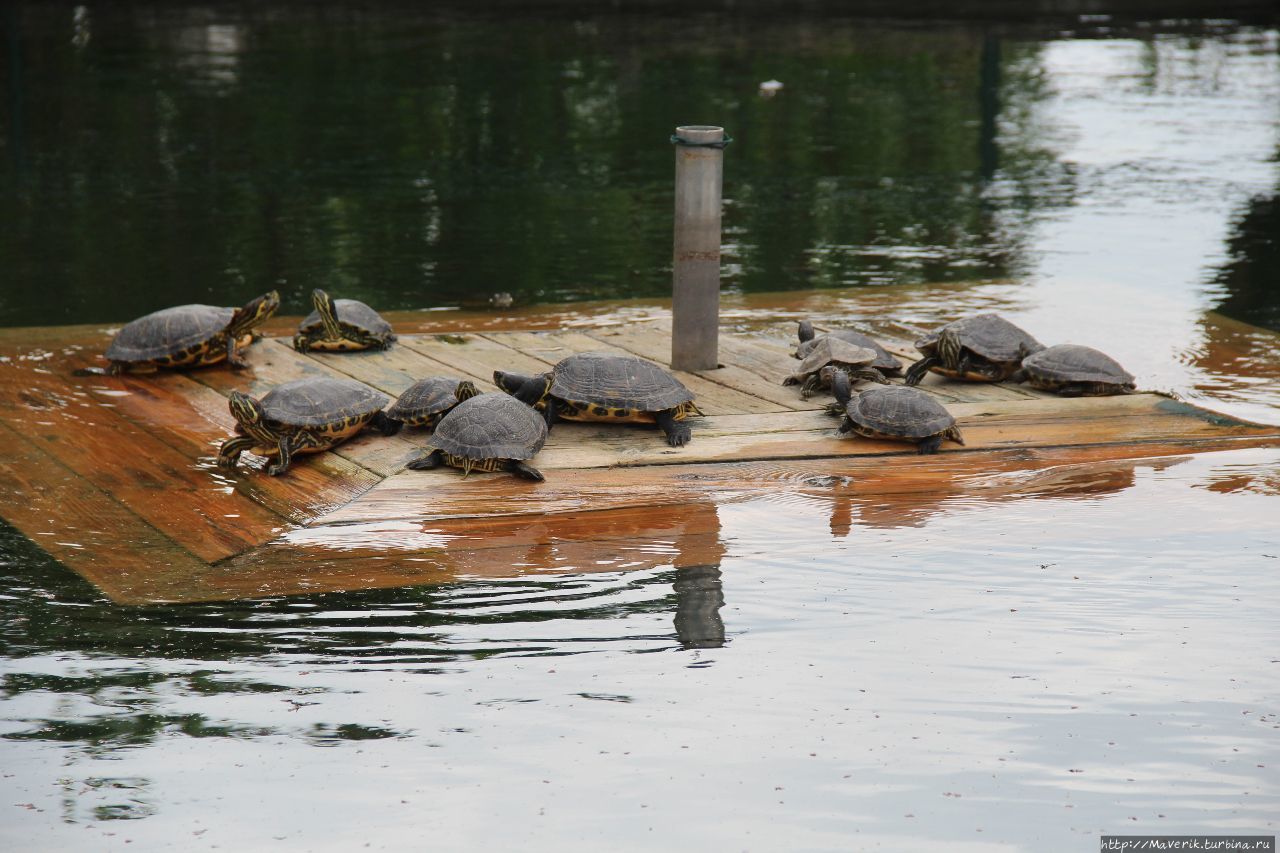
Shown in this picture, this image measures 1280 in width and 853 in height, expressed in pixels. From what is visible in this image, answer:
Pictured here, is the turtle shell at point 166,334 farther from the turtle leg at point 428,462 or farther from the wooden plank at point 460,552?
the wooden plank at point 460,552

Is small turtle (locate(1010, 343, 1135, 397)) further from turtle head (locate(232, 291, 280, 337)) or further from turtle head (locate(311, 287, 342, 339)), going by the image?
turtle head (locate(232, 291, 280, 337))

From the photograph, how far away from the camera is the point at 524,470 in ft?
24.0

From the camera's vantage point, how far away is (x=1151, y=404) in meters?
8.52

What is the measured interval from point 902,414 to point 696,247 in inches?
72.7

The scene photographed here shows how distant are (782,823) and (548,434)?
3.67 metres

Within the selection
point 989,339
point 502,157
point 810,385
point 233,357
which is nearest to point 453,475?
point 810,385

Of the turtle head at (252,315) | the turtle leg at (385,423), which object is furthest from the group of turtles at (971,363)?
the turtle head at (252,315)

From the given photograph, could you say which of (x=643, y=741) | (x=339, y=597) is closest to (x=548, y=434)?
(x=339, y=597)

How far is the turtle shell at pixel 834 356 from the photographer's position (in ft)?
27.9

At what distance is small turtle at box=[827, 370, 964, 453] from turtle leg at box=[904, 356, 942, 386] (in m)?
0.92

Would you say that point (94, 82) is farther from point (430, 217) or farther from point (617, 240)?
point (617, 240)

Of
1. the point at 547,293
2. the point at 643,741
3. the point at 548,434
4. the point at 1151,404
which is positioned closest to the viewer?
the point at 643,741

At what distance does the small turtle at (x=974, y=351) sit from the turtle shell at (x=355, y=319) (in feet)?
11.0

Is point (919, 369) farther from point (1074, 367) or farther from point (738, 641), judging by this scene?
point (738, 641)
